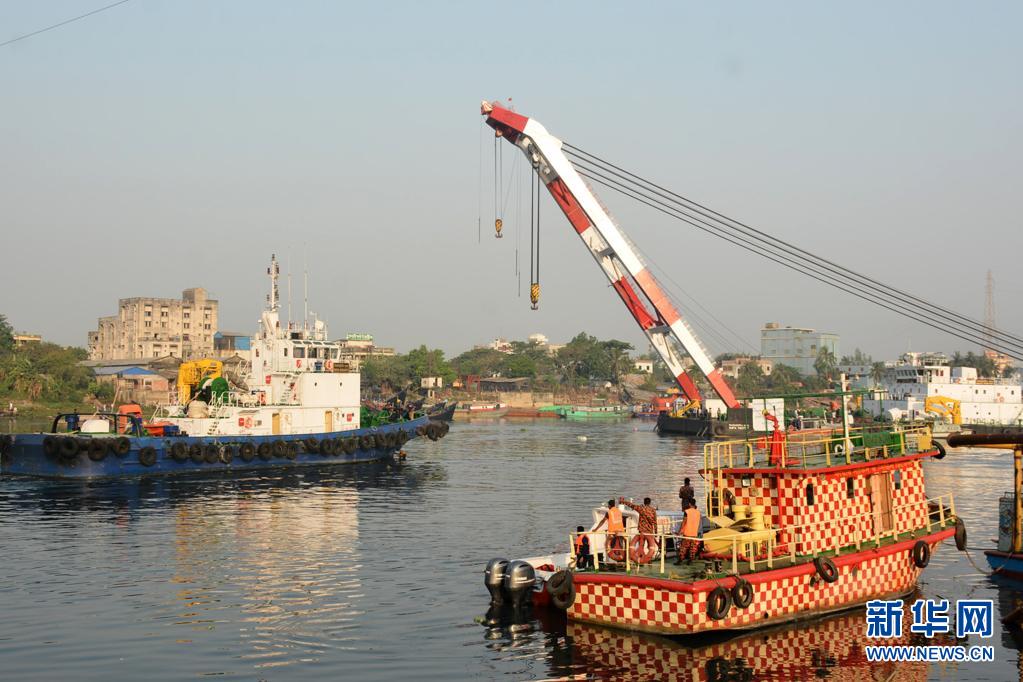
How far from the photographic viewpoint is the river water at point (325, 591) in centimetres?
1558

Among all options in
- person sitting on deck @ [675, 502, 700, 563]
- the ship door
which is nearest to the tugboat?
person sitting on deck @ [675, 502, 700, 563]

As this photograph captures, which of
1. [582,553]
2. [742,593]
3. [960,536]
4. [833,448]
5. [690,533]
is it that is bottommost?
[742,593]

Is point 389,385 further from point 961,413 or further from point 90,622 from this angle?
point 90,622

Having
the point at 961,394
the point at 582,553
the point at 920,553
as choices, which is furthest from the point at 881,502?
the point at 961,394

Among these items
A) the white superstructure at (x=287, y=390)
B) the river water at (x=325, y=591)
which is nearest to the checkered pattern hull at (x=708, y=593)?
the river water at (x=325, y=591)

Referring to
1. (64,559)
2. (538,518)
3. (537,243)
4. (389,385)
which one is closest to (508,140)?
(537,243)

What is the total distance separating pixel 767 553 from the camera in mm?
17500

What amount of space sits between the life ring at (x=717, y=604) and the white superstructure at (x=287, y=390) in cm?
3318

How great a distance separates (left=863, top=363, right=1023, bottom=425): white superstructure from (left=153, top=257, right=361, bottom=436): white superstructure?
5149 centimetres

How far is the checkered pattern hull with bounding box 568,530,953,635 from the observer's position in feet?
52.4

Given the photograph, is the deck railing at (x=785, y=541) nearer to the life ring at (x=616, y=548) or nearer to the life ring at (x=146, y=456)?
the life ring at (x=616, y=548)

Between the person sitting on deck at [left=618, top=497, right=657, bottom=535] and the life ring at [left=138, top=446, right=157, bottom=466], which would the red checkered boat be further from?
the life ring at [left=138, top=446, right=157, bottom=466]

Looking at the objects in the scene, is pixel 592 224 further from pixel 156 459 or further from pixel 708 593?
pixel 708 593

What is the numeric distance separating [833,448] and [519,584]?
767 cm
